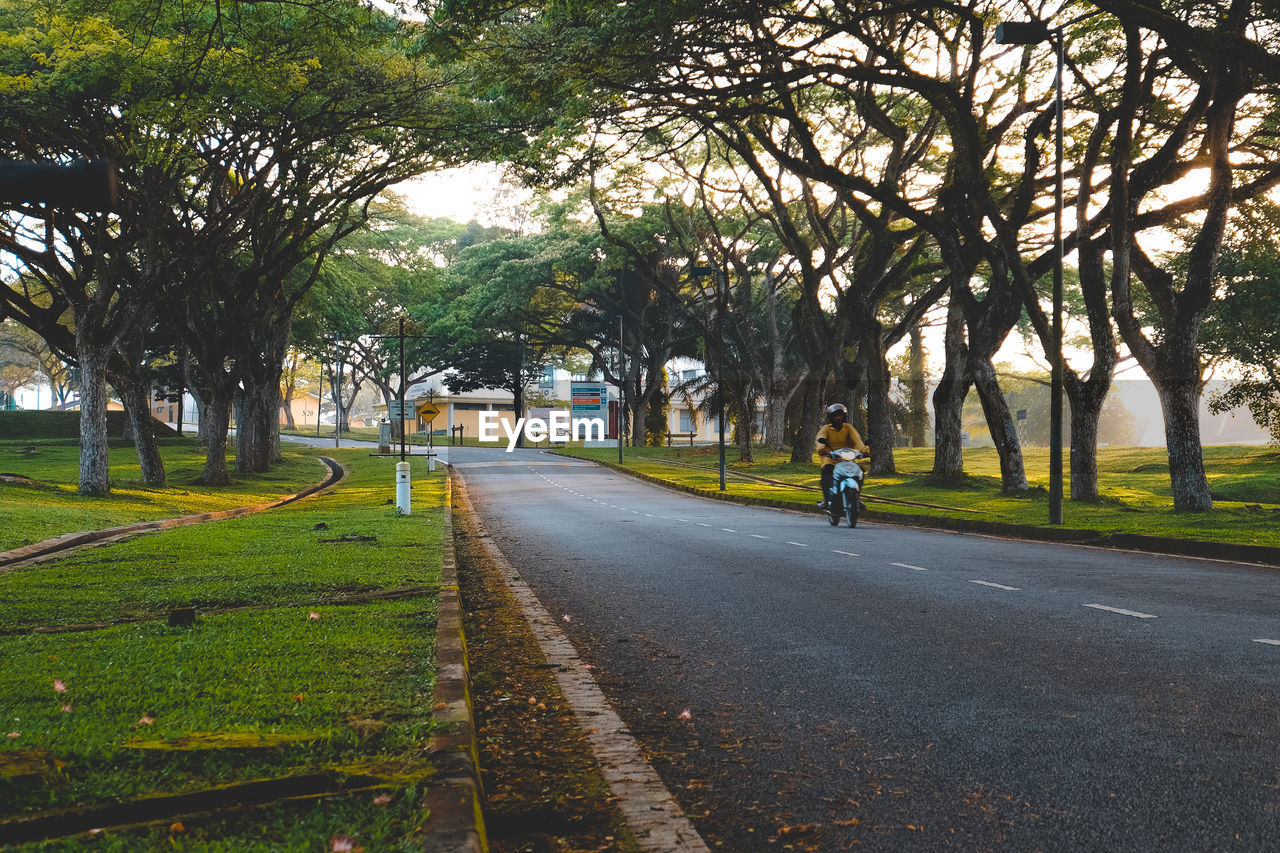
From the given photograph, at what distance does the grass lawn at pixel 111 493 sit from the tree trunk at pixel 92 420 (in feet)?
1.21

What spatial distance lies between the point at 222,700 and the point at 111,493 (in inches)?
833

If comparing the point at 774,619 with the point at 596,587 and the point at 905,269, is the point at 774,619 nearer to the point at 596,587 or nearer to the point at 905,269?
the point at 596,587

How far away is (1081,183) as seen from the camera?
2045 centimetres

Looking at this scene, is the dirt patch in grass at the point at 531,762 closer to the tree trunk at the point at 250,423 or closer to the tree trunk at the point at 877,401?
the tree trunk at the point at 877,401

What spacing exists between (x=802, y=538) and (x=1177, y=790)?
38.7 feet

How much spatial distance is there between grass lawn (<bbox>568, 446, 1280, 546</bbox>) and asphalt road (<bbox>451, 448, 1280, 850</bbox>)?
5.25 metres

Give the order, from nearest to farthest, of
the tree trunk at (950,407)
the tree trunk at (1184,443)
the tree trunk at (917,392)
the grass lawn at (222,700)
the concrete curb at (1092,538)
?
1. the grass lawn at (222,700)
2. the concrete curb at (1092,538)
3. the tree trunk at (1184,443)
4. the tree trunk at (950,407)
5. the tree trunk at (917,392)

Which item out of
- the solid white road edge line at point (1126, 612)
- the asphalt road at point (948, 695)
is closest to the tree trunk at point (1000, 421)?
the asphalt road at point (948, 695)

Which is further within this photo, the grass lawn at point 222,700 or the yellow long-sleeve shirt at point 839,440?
the yellow long-sleeve shirt at point 839,440

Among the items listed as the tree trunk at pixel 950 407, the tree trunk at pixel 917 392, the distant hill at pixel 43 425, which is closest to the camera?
the tree trunk at pixel 950 407

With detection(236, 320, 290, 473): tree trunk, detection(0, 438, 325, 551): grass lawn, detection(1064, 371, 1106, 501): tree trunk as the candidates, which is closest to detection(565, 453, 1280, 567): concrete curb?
detection(1064, 371, 1106, 501): tree trunk

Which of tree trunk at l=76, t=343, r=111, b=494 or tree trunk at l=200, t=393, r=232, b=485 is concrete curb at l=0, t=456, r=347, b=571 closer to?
tree trunk at l=76, t=343, r=111, b=494

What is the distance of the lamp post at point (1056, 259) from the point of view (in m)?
16.6

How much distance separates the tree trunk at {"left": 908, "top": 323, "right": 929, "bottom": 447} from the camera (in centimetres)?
5906
